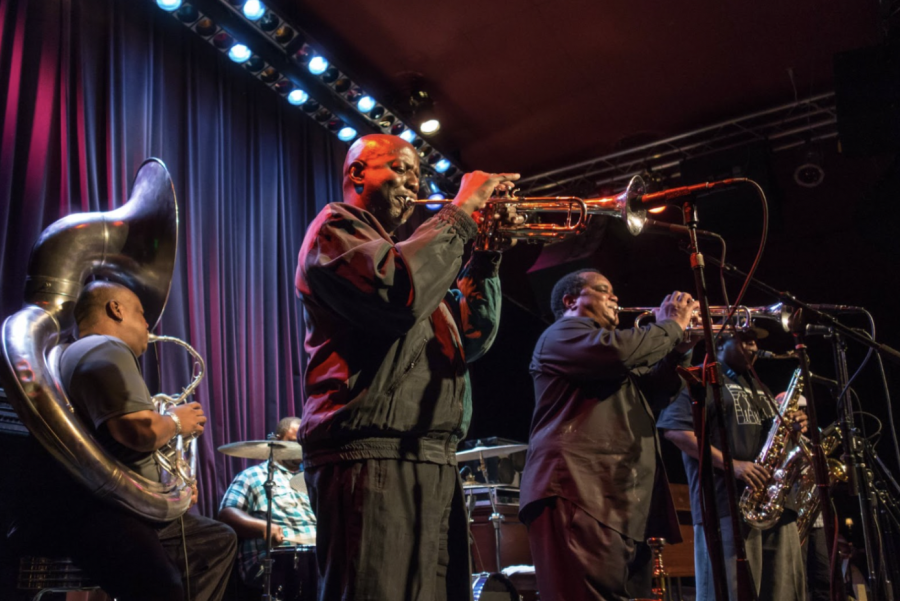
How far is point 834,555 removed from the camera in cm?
277

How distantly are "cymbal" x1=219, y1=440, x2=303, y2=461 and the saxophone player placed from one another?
2680 millimetres

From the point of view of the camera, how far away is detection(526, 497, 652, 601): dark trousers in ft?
10.1

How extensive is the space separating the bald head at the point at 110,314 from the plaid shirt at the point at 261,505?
237 centimetres

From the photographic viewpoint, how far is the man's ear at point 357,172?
276 cm

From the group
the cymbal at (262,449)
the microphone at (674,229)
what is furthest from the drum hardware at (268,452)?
the microphone at (674,229)

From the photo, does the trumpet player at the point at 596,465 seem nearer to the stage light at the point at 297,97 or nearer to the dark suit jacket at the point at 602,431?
the dark suit jacket at the point at 602,431

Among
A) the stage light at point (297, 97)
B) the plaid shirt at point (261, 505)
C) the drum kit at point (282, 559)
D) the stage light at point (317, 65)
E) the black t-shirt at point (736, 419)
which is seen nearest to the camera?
the black t-shirt at point (736, 419)

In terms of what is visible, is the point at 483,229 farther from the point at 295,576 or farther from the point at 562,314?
the point at 295,576

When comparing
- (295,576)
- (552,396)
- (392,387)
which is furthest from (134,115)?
(392,387)

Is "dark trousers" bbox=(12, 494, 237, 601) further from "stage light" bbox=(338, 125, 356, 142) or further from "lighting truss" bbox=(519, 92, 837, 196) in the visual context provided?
"lighting truss" bbox=(519, 92, 837, 196)

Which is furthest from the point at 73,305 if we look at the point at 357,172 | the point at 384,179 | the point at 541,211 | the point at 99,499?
the point at 541,211

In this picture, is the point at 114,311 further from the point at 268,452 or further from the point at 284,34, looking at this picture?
the point at 284,34

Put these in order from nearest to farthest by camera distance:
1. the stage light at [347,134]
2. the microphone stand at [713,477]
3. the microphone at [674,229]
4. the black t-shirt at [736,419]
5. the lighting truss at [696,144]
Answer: the microphone stand at [713,477], the microphone at [674,229], the black t-shirt at [736,419], the stage light at [347,134], the lighting truss at [696,144]

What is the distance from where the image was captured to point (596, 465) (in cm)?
329
